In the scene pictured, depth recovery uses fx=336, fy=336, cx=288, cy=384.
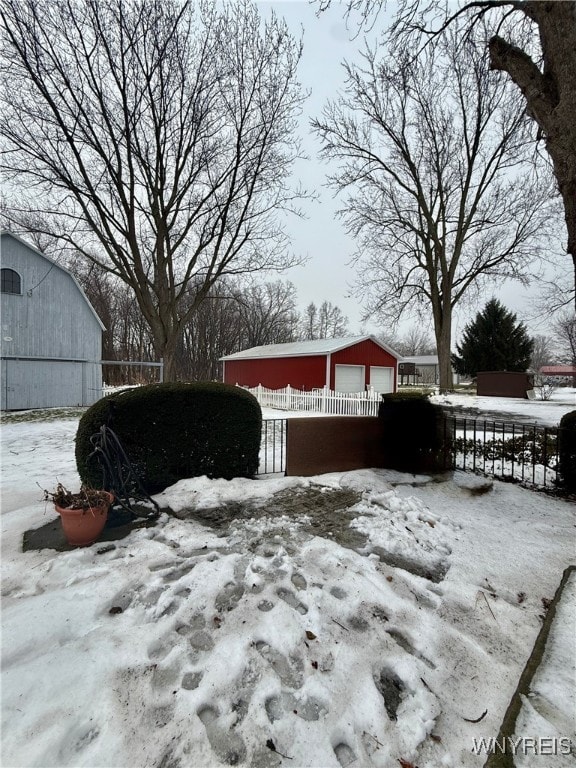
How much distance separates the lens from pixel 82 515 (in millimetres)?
3049

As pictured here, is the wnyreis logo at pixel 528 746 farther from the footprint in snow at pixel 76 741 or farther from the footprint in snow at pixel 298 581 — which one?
the footprint in snow at pixel 76 741

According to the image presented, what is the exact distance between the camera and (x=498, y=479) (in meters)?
5.21

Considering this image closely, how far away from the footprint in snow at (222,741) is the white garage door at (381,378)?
53.7 ft

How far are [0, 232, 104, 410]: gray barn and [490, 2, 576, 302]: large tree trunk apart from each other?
15.7m

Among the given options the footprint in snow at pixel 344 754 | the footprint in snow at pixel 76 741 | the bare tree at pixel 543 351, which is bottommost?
the footprint in snow at pixel 344 754

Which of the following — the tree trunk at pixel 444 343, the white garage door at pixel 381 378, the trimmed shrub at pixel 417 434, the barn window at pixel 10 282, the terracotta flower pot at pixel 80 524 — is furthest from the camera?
the tree trunk at pixel 444 343

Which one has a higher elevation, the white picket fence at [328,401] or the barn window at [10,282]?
the barn window at [10,282]

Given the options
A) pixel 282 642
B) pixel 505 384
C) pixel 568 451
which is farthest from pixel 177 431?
pixel 505 384

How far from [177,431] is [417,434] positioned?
3.77 m

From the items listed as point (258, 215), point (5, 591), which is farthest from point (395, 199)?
point (5, 591)

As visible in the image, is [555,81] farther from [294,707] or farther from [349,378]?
[349,378]

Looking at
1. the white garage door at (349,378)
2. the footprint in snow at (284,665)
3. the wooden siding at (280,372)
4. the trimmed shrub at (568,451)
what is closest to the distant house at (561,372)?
the white garage door at (349,378)

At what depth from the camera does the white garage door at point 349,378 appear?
52.6ft

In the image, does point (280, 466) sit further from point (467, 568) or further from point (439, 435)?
point (467, 568)
